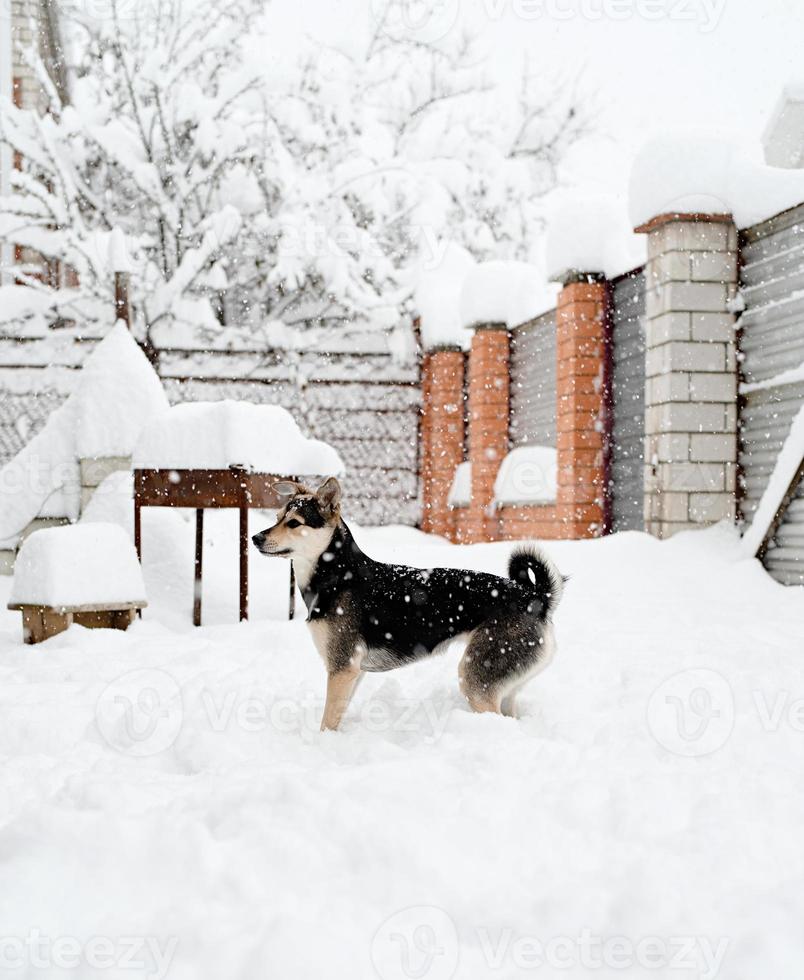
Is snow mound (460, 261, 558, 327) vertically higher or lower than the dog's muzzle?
higher

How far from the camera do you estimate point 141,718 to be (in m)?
4.34

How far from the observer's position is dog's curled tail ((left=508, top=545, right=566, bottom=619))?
4.17m

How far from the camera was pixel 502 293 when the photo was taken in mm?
12781

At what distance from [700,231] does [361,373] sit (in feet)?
24.5

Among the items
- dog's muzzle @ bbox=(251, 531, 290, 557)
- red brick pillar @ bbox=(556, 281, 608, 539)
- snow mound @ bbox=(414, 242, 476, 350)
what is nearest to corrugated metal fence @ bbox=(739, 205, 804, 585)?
red brick pillar @ bbox=(556, 281, 608, 539)

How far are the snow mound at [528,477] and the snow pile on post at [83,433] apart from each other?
4214 mm

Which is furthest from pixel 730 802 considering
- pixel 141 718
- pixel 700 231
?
pixel 700 231

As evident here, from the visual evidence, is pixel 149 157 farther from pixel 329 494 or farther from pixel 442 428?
pixel 329 494

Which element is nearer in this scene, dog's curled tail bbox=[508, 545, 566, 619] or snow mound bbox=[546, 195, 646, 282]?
dog's curled tail bbox=[508, 545, 566, 619]

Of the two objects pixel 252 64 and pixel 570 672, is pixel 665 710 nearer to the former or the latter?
pixel 570 672

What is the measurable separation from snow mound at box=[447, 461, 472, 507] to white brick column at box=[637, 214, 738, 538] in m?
5.51

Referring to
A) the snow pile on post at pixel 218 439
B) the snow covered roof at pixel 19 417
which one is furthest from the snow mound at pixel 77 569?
the snow covered roof at pixel 19 417

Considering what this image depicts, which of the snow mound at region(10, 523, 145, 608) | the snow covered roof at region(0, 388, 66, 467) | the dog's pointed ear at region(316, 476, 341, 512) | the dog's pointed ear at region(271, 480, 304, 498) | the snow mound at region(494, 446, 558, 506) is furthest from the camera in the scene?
the snow covered roof at region(0, 388, 66, 467)

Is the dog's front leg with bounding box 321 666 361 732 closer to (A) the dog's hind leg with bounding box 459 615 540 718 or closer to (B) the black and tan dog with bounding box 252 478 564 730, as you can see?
(B) the black and tan dog with bounding box 252 478 564 730
